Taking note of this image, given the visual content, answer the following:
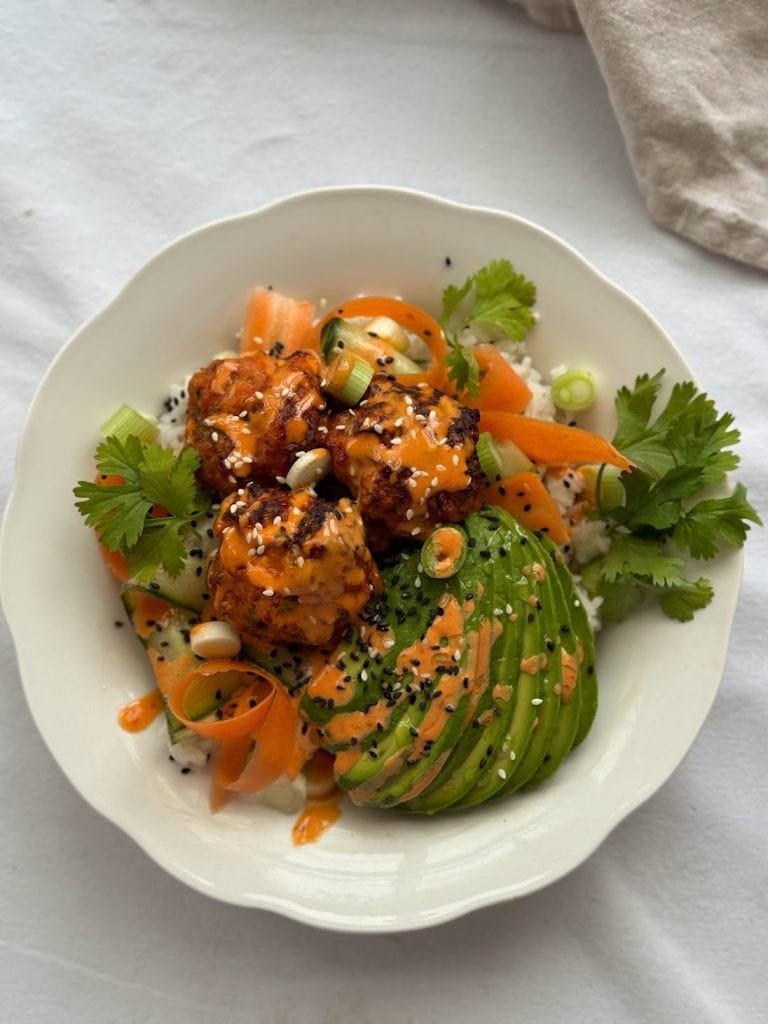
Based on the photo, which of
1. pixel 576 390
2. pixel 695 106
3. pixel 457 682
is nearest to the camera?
pixel 457 682

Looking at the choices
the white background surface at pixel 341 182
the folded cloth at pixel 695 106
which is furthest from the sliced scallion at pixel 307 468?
the folded cloth at pixel 695 106

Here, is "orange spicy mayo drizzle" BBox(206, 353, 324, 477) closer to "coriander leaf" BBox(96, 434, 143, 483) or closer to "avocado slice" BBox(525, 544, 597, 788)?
"coriander leaf" BBox(96, 434, 143, 483)

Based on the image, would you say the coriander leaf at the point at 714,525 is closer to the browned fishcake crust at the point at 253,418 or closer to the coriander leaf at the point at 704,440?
the coriander leaf at the point at 704,440

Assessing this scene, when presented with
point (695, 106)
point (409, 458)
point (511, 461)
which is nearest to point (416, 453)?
point (409, 458)

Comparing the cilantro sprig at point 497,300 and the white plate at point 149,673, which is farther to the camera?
the cilantro sprig at point 497,300

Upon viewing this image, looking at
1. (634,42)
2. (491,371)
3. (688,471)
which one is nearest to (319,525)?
(491,371)

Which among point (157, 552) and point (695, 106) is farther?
point (695, 106)

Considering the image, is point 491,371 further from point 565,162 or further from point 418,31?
point 418,31

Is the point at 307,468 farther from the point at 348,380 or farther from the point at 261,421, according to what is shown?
the point at 348,380

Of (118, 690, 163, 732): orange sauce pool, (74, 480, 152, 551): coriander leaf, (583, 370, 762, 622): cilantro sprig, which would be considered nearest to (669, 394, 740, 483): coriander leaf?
(583, 370, 762, 622): cilantro sprig
